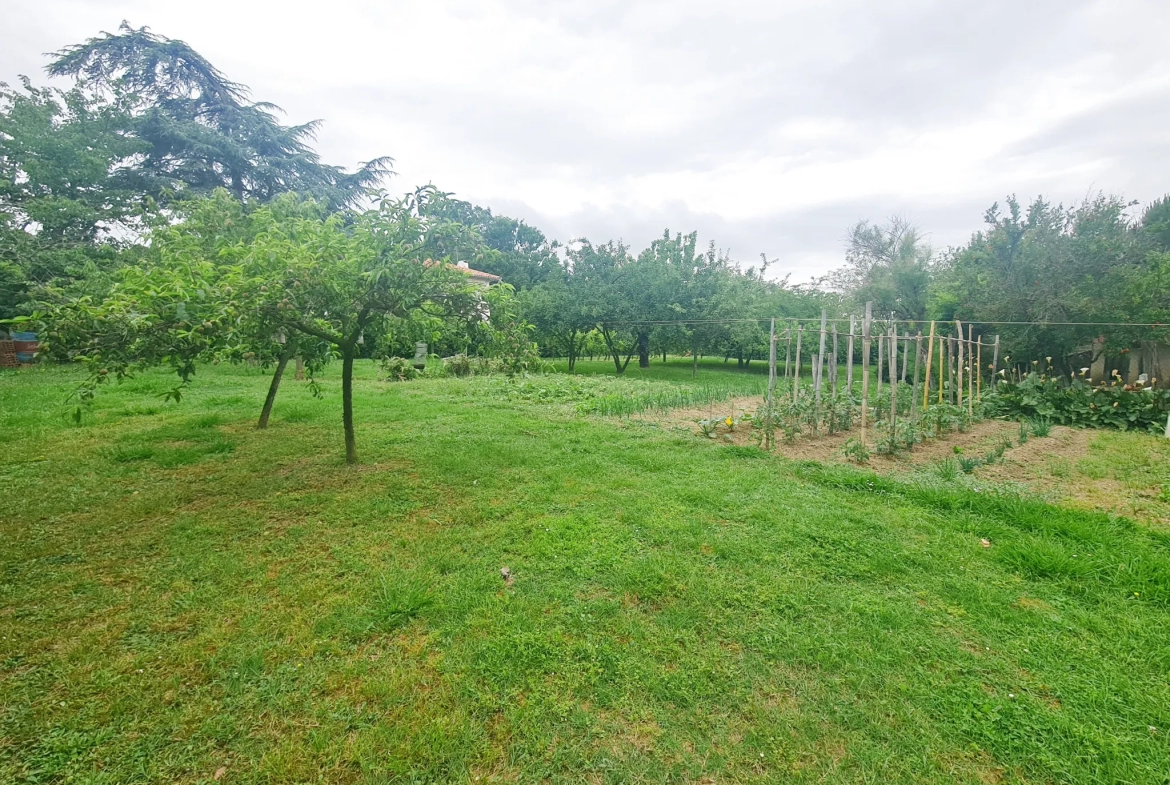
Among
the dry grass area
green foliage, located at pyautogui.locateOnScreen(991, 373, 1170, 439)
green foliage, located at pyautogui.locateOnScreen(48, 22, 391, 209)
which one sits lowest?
the dry grass area

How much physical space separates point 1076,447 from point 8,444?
42.1 feet

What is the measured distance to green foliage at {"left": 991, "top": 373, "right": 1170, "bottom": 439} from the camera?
7125 mm

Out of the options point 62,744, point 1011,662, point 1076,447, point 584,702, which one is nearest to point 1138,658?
point 1011,662

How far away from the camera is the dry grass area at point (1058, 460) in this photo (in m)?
4.12

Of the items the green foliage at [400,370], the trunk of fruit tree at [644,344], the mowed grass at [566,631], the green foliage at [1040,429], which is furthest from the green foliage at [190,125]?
the green foliage at [1040,429]

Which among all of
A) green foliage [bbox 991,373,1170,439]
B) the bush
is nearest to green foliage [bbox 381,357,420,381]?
green foliage [bbox 991,373,1170,439]

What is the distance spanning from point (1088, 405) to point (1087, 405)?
16 mm

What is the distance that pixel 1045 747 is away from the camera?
169 centimetres

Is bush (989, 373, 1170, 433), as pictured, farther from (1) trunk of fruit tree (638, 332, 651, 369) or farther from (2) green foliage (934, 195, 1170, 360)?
(1) trunk of fruit tree (638, 332, 651, 369)

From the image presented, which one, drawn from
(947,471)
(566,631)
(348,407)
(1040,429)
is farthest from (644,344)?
(566,631)

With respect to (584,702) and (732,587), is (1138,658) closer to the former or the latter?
(732,587)

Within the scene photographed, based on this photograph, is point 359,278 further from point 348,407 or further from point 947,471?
point 947,471

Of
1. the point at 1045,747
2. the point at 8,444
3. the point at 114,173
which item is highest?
the point at 114,173

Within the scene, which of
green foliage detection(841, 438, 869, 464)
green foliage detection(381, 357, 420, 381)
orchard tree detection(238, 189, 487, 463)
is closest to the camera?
orchard tree detection(238, 189, 487, 463)
